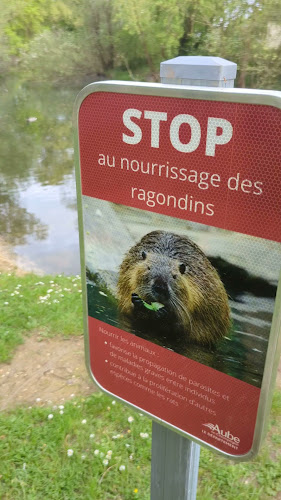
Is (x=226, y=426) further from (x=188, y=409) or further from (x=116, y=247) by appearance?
(x=116, y=247)

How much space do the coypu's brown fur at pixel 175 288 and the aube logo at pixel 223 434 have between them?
0.24 m

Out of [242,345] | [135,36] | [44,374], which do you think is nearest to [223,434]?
[242,345]

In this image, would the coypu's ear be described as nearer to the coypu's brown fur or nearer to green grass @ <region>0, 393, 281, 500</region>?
the coypu's brown fur

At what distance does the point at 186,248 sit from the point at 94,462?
6.00ft

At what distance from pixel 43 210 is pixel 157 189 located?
25.0ft

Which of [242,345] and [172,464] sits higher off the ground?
[242,345]

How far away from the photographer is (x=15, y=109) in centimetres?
1942

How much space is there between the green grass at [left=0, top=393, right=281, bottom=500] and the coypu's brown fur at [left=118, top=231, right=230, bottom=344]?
1474mm

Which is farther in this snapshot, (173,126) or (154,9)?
(154,9)

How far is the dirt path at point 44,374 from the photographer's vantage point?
2990mm

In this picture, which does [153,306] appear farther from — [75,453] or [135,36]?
[135,36]

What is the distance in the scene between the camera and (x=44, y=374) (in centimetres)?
323

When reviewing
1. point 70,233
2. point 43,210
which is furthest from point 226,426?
point 43,210

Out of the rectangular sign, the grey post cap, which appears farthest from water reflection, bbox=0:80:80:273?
the grey post cap
